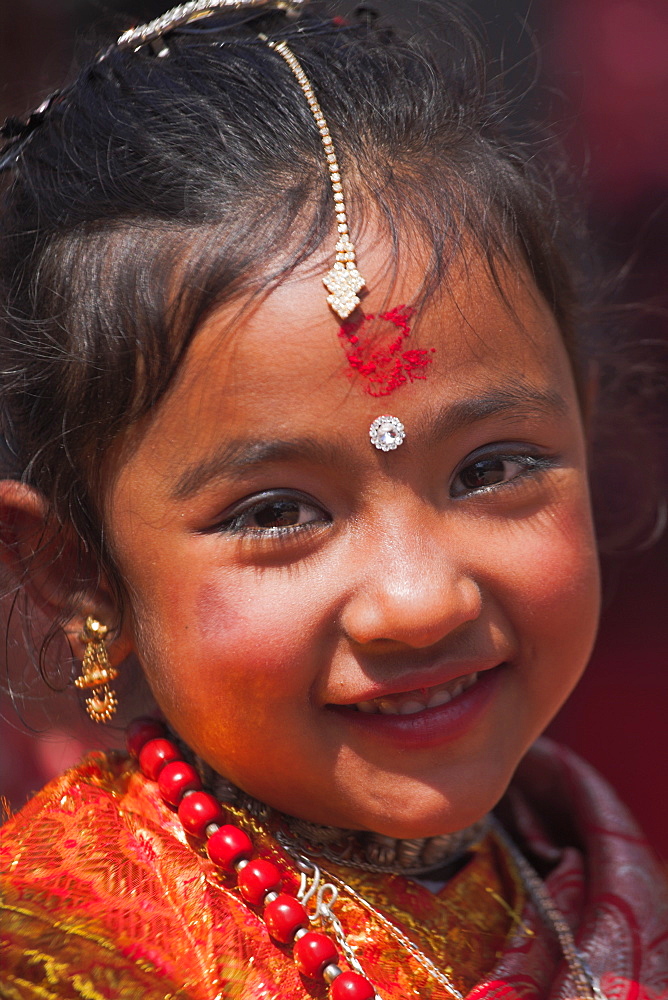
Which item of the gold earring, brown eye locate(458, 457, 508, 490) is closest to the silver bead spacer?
the gold earring

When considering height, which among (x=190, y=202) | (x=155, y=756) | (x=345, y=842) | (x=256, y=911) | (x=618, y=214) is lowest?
(x=618, y=214)

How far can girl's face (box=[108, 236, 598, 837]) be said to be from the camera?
3.57 feet

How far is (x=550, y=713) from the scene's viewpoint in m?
1.30

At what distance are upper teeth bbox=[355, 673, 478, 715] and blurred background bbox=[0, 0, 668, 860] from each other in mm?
1315

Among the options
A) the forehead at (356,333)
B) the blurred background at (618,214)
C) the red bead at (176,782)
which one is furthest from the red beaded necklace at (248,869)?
the blurred background at (618,214)

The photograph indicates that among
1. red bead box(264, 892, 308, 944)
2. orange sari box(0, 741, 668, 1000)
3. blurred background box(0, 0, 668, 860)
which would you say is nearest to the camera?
orange sari box(0, 741, 668, 1000)

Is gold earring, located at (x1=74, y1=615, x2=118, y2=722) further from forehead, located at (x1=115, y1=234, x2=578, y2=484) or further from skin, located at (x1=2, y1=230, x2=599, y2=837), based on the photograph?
Answer: forehead, located at (x1=115, y1=234, x2=578, y2=484)

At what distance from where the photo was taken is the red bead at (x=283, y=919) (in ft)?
3.65

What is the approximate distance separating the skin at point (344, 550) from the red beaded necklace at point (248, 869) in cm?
5

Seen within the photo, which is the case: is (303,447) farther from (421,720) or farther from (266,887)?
(266,887)

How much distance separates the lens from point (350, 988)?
1.08 meters

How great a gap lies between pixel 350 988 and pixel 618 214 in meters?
2.02

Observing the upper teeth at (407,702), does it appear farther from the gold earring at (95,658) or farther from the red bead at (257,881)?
the gold earring at (95,658)

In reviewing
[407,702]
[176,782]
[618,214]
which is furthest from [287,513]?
[618,214]
